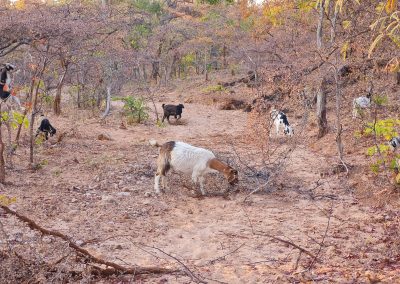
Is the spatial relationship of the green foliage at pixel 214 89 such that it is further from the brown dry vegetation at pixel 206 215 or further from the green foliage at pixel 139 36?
the brown dry vegetation at pixel 206 215

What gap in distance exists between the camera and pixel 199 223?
616cm

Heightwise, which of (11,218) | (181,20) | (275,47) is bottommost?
(11,218)

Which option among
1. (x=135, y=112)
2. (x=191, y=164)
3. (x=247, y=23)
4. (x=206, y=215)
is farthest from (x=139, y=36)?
(x=206, y=215)

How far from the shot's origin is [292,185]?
7.95 metres

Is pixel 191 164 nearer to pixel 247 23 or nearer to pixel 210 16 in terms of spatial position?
pixel 247 23

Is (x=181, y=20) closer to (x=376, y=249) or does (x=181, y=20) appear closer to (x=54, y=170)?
(x=54, y=170)

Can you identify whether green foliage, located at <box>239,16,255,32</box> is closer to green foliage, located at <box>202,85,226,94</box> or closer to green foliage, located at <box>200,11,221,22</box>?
green foliage, located at <box>200,11,221,22</box>

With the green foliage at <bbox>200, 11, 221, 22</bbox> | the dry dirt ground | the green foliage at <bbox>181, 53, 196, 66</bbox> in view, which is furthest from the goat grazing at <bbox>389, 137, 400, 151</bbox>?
Result: the green foliage at <bbox>181, 53, 196, 66</bbox>

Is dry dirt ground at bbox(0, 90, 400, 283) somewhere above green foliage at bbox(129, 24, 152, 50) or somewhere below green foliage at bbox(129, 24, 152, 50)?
below

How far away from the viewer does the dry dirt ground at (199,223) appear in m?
4.29

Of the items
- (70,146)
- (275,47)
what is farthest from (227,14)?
(70,146)

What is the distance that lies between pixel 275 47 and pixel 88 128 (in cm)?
1108

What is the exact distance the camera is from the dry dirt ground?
4.29 meters

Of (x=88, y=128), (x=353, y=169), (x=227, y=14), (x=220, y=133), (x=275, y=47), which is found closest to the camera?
(x=353, y=169)
